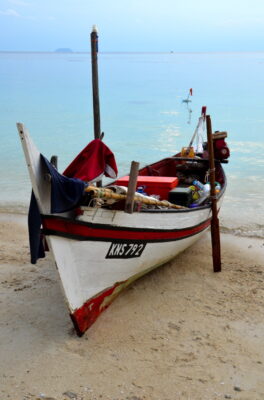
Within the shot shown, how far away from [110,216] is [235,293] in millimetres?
2631

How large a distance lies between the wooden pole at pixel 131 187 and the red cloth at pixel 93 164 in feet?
1.42

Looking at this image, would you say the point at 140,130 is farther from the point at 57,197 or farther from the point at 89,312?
the point at 57,197

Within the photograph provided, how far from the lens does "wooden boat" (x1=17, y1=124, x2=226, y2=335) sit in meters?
5.02

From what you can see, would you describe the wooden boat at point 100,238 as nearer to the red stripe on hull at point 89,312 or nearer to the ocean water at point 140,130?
the red stripe on hull at point 89,312

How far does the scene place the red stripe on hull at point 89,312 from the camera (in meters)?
5.64

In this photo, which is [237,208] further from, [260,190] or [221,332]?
[221,332]

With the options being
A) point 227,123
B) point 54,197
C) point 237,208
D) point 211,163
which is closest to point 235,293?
point 211,163

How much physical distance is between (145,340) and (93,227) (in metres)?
1.55

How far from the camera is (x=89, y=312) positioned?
588 cm

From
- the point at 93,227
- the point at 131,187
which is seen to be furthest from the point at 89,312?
the point at 131,187

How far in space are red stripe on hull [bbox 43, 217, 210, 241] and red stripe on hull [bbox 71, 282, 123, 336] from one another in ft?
2.54

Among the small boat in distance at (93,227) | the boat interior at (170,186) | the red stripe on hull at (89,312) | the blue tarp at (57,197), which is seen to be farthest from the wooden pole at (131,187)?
the red stripe on hull at (89,312)

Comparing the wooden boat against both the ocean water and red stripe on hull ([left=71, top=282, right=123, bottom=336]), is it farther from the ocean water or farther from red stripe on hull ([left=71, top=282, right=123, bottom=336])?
the ocean water

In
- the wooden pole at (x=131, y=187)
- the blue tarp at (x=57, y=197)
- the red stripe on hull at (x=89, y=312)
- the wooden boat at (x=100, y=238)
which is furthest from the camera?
the red stripe on hull at (x=89, y=312)
